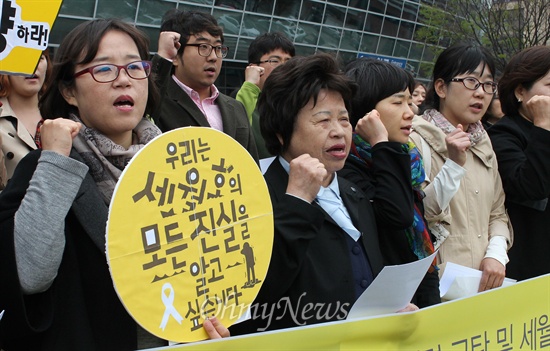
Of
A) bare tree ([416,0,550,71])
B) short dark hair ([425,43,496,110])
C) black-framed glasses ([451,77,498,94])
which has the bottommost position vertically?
black-framed glasses ([451,77,498,94])

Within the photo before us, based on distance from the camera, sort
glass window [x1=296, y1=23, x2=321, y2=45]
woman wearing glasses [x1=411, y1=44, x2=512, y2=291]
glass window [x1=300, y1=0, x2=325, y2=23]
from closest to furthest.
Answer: woman wearing glasses [x1=411, y1=44, x2=512, y2=291] → glass window [x1=300, y1=0, x2=325, y2=23] → glass window [x1=296, y1=23, x2=321, y2=45]

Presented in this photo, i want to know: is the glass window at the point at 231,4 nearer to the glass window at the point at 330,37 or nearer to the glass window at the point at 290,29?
the glass window at the point at 290,29

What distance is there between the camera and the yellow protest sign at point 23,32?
276cm

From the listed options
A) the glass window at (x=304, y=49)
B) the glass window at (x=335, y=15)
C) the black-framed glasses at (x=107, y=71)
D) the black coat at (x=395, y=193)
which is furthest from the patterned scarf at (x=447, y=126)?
the glass window at (x=335, y=15)

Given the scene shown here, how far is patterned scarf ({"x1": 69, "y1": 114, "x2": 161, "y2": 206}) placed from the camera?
2230 millimetres

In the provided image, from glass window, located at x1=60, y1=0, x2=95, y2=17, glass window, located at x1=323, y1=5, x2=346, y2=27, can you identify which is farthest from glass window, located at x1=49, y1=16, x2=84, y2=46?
glass window, located at x1=323, y1=5, x2=346, y2=27

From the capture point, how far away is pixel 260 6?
74.2 ft

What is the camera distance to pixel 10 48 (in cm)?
278

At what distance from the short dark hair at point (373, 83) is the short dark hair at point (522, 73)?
47.1 inches

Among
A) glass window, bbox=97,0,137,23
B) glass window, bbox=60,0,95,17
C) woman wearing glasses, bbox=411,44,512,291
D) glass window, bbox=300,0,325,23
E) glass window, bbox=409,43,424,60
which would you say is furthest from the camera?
glass window, bbox=409,43,424,60

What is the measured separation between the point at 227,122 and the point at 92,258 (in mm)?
2319

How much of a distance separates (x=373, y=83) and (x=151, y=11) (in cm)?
A: 1708

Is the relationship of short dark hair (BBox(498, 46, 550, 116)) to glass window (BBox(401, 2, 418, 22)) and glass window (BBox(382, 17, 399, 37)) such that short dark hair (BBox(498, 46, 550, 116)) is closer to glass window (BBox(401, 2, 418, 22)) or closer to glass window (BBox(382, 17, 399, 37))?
glass window (BBox(382, 17, 399, 37))

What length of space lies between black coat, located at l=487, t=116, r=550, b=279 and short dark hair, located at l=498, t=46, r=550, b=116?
14cm
